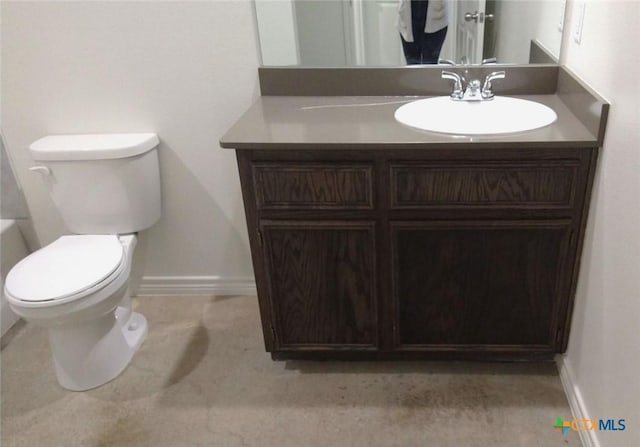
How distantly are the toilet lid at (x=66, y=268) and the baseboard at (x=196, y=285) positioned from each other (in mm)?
440

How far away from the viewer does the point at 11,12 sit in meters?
1.91

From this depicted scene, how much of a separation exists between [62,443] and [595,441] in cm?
156

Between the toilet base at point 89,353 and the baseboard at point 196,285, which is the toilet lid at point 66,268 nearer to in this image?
the toilet base at point 89,353

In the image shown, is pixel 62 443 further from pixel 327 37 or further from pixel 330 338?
pixel 327 37

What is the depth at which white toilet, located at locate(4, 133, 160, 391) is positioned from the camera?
1.69 meters

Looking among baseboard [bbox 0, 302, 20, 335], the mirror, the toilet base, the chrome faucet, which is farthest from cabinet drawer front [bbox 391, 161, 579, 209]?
baseboard [bbox 0, 302, 20, 335]

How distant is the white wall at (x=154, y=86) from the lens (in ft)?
6.22

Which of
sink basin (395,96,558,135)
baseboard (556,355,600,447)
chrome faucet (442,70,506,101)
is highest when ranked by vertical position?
chrome faucet (442,70,506,101)

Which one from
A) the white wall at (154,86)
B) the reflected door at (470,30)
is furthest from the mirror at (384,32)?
the white wall at (154,86)

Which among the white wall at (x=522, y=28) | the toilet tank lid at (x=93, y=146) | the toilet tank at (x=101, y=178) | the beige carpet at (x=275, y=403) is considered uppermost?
the white wall at (x=522, y=28)

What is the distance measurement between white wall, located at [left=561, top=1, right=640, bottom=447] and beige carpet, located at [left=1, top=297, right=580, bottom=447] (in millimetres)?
236

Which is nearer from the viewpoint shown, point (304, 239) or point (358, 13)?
point (304, 239)

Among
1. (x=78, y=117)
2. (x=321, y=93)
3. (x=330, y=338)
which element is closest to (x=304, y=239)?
(x=330, y=338)

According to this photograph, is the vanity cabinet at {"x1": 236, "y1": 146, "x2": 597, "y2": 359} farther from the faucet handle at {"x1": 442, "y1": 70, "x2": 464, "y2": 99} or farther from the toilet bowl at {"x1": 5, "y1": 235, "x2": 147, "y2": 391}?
the toilet bowl at {"x1": 5, "y1": 235, "x2": 147, "y2": 391}
